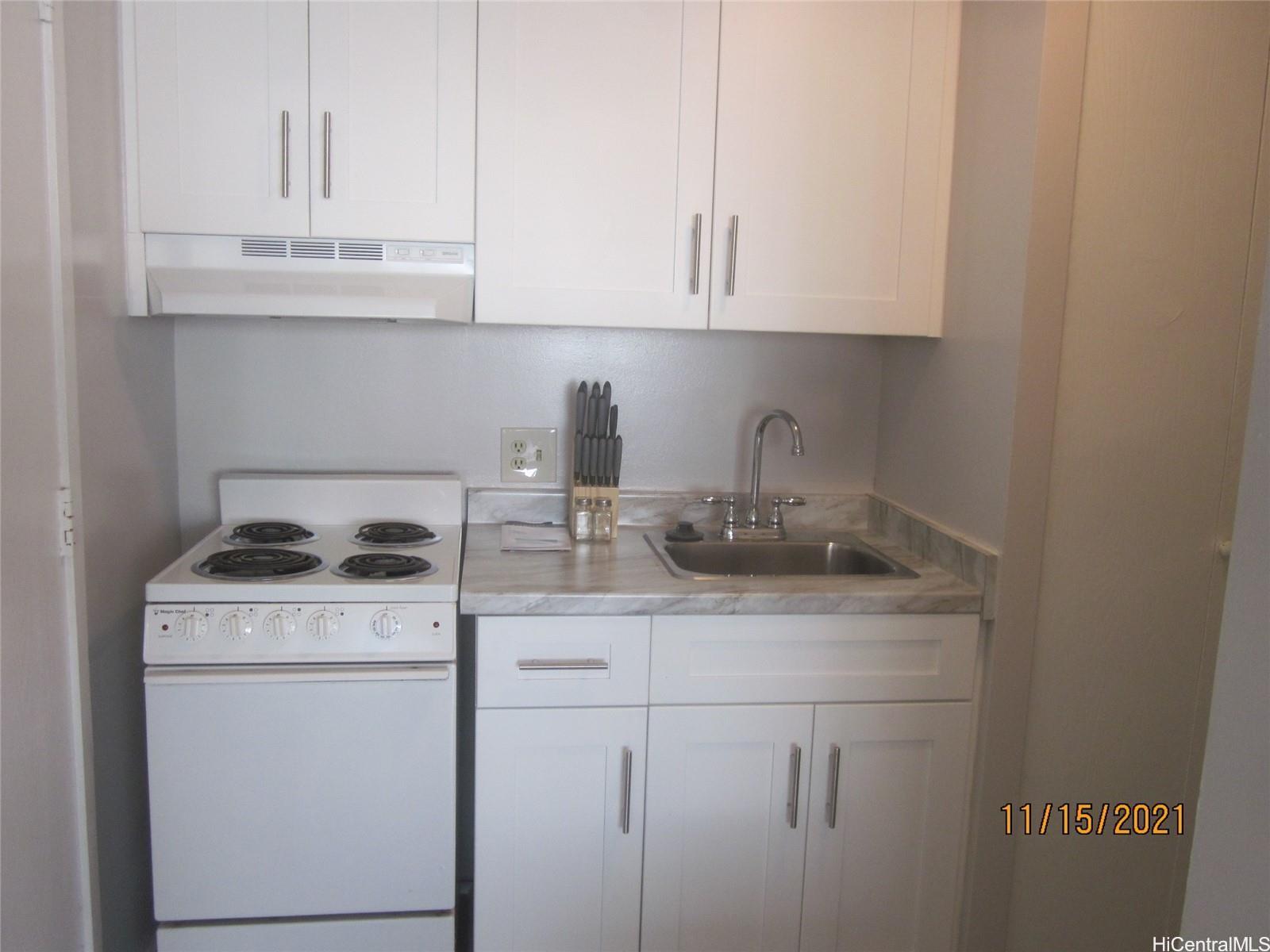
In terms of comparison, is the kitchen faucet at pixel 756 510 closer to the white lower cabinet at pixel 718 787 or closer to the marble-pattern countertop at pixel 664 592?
the marble-pattern countertop at pixel 664 592

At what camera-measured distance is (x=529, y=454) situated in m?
2.37

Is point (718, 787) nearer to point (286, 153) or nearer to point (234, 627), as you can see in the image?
point (234, 627)

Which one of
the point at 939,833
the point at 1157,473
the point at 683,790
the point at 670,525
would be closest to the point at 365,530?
the point at 670,525

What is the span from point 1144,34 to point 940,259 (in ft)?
1.79

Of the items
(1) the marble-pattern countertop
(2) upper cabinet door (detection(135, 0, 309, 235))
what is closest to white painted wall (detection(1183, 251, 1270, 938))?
(1) the marble-pattern countertop

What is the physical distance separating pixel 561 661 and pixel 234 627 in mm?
589

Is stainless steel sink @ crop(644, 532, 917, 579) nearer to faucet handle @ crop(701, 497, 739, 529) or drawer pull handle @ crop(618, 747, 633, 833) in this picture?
faucet handle @ crop(701, 497, 739, 529)

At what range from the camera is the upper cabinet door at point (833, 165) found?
1.99 metres

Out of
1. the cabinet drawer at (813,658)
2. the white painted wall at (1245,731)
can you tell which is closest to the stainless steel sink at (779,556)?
the cabinet drawer at (813,658)

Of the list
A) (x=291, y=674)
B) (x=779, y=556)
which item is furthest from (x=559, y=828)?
(x=779, y=556)

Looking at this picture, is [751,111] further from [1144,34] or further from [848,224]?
[1144,34]

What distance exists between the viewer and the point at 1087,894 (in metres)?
1.94

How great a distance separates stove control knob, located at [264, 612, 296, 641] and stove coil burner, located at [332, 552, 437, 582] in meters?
0.13

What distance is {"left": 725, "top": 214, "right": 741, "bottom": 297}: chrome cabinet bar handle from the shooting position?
79.3 inches
